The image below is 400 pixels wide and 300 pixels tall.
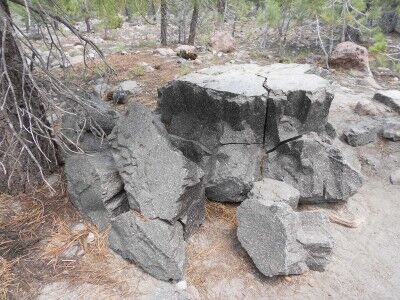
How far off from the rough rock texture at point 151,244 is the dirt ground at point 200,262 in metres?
0.08

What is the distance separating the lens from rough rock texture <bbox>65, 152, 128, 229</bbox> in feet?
9.37

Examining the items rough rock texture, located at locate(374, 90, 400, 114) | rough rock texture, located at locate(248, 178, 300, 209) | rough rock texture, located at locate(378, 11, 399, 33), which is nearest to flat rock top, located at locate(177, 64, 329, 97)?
rough rock texture, located at locate(248, 178, 300, 209)

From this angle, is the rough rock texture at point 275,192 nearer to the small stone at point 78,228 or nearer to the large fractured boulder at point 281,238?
the large fractured boulder at point 281,238

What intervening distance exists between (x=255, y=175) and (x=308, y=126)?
713mm

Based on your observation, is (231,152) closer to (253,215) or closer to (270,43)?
(253,215)

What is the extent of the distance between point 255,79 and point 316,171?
1133 mm

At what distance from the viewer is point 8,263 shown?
253 centimetres

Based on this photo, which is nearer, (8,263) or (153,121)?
(8,263)

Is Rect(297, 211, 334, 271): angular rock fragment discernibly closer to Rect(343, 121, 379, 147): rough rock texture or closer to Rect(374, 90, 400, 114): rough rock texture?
Rect(343, 121, 379, 147): rough rock texture

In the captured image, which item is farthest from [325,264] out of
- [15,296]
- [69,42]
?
[69,42]

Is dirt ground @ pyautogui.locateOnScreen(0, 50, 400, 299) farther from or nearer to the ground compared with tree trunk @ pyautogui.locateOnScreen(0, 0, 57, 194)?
nearer to the ground

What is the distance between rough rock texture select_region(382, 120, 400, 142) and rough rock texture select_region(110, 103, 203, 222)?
2721mm

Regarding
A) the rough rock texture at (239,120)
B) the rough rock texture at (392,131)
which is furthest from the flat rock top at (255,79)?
the rough rock texture at (392,131)

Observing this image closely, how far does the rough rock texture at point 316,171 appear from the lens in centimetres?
330
